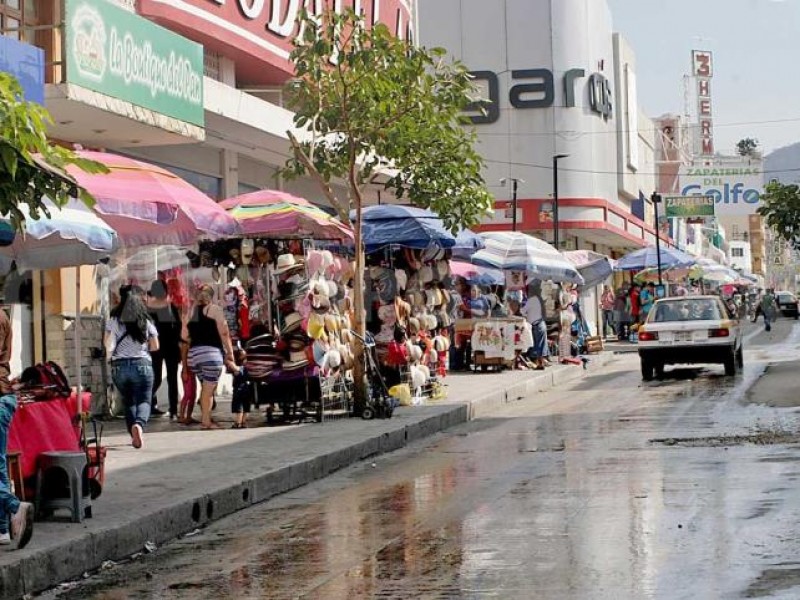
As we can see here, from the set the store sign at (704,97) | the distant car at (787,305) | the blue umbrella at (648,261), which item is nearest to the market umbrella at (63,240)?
the blue umbrella at (648,261)

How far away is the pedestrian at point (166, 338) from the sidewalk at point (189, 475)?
615 mm

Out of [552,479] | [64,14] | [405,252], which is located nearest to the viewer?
[552,479]

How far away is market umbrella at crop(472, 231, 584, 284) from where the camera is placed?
29422mm

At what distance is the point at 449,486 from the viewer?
12.0m

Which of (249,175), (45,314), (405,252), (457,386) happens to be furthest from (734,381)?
(45,314)

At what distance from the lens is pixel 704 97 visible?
127m

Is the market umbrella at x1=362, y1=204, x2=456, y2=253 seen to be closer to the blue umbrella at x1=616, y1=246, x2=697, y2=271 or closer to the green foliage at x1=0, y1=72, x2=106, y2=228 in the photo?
the green foliage at x1=0, y1=72, x2=106, y2=228

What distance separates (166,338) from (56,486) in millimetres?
9196

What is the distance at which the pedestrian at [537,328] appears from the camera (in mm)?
30234

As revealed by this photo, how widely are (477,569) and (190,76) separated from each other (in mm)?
13228

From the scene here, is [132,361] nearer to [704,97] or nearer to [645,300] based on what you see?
[645,300]

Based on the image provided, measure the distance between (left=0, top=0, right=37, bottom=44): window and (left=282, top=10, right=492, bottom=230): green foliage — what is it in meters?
3.39

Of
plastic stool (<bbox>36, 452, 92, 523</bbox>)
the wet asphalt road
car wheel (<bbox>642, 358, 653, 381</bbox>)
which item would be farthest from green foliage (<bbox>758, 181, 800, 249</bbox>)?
plastic stool (<bbox>36, 452, 92, 523</bbox>)

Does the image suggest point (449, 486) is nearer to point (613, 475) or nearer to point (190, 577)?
point (613, 475)
